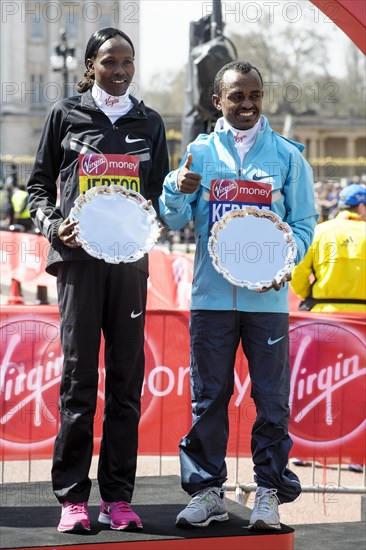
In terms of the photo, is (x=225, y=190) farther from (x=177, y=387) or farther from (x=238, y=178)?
(x=177, y=387)

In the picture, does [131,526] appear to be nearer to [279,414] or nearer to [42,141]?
[279,414]

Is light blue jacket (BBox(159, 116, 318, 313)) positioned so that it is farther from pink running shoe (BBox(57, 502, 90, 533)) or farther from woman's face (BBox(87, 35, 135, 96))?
pink running shoe (BBox(57, 502, 90, 533))

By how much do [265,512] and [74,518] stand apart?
0.82 meters

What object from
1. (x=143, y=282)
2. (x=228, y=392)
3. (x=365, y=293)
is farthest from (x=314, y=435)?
(x=143, y=282)

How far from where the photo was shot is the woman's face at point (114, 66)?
4391 millimetres

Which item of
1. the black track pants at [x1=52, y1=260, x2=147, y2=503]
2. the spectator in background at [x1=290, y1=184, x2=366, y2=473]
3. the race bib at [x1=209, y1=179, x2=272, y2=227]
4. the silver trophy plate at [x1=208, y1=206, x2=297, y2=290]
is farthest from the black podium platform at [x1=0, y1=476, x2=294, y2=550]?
the spectator in background at [x1=290, y1=184, x2=366, y2=473]

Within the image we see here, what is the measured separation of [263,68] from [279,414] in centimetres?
7888

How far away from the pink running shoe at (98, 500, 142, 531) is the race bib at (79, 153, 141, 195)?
53.4 inches

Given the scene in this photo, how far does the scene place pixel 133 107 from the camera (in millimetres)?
4504

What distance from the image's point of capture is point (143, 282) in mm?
4504

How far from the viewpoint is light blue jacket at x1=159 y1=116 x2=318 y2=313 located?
4.55 m

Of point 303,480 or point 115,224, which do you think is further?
point 303,480

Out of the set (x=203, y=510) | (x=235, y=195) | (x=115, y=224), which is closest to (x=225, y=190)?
(x=235, y=195)

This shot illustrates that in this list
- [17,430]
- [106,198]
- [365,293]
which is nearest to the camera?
[106,198]
